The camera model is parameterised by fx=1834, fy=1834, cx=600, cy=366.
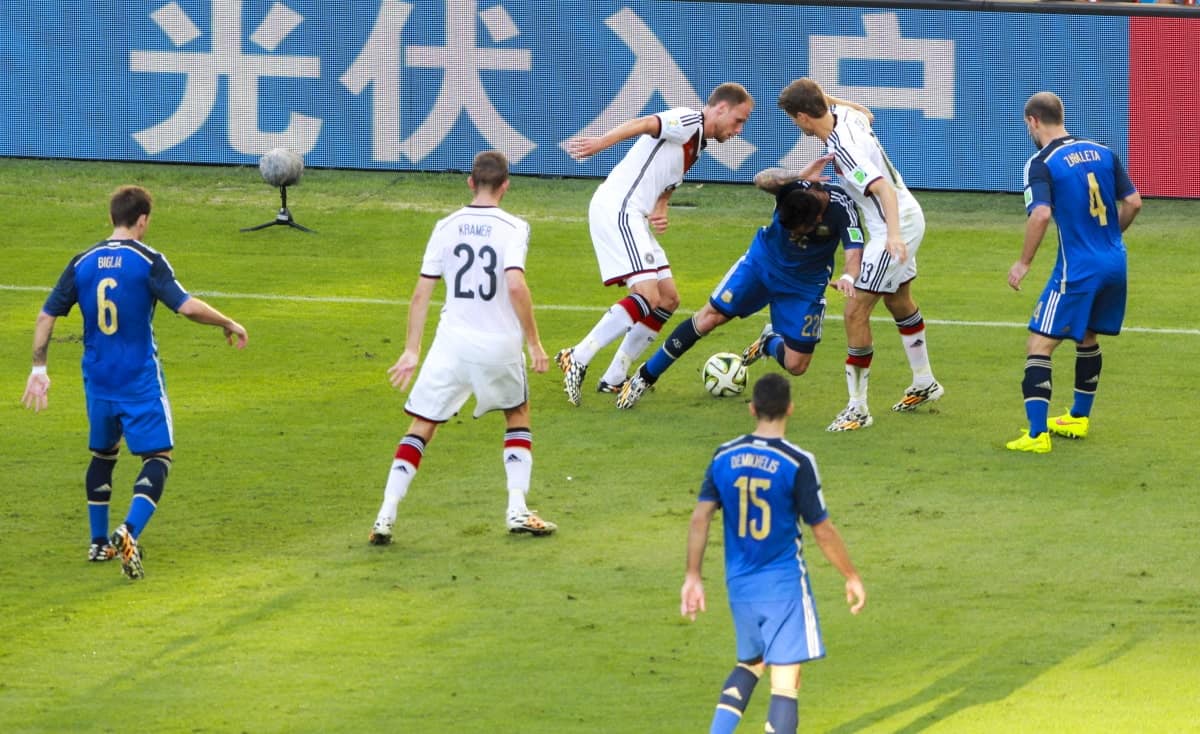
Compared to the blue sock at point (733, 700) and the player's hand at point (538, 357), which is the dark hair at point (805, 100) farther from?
the blue sock at point (733, 700)

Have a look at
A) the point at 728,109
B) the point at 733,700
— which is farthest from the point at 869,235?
the point at 733,700

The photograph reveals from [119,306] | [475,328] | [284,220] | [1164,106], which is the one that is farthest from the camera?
[1164,106]

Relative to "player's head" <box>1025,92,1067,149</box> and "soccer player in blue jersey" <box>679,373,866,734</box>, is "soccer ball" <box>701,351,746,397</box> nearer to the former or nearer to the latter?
"player's head" <box>1025,92,1067,149</box>

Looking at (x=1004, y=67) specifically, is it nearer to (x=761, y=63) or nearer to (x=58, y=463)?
(x=761, y=63)

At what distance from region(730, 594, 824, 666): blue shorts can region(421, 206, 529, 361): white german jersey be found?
10.2 feet

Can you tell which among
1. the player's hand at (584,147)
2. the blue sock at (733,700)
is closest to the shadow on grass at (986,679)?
the blue sock at (733,700)

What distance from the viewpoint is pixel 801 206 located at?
38.6 ft

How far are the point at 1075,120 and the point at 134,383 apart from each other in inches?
532

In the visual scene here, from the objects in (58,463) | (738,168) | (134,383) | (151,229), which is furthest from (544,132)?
(134,383)

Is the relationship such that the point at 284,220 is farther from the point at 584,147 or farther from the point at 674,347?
the point at 584,147

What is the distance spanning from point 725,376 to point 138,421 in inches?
202

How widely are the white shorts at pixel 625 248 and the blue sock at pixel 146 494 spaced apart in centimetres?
418

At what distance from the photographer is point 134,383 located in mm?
9312

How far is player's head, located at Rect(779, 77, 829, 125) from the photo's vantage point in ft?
38.4
